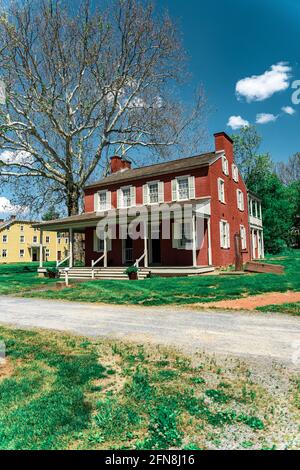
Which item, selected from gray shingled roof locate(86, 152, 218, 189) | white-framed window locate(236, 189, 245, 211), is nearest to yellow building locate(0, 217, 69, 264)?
gray shingled roof locate(86, 152, 218, 189)

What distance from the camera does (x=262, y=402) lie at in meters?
3.41

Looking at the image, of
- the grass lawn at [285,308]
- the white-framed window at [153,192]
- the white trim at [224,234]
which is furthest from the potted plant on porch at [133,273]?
the grass lawn at [285,308]

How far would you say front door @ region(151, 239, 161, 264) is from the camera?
2202 cm

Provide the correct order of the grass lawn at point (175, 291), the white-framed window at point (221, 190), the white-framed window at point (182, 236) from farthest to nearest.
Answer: the white-framed window at point (221, 190) → the white-framed window at point (182, 236) → the grass lawn at point (175, 291)

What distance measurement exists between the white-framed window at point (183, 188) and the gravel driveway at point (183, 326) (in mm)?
12594

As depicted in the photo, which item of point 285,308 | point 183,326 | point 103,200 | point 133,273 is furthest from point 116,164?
point 183,326

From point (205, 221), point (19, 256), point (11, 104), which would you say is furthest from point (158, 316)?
point (19, 256)

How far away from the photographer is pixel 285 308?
8.38m

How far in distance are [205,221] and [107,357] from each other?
15913mm

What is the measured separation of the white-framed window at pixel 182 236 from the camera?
20.0 metres

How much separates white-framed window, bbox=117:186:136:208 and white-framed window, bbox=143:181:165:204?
3.41 ft

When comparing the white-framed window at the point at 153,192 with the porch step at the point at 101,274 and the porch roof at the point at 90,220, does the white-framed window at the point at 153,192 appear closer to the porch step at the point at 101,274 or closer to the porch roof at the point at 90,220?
the porch roof at the point at 90,220

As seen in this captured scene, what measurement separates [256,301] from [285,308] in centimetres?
133
